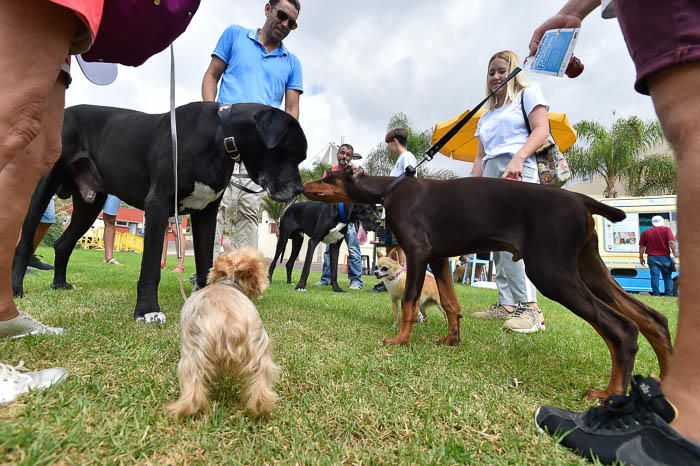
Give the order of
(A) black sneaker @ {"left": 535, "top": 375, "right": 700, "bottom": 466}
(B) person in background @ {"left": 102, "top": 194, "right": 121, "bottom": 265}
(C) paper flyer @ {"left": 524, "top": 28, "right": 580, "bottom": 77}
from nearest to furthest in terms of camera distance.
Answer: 1. (A) black sneaker @ {"left": 535, "top": 375, "right": 700, "bottom": 466}
2. (C) paper flyer @ {"left": 524, "top": 28, "right": 580, "bottom": 77}
3. (B) person in background @ {"left": 102, "top": 194, "right": 121, "bottom": 265}

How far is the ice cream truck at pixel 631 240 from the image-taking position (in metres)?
15.0

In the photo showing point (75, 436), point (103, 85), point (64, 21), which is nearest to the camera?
point (75, 436)

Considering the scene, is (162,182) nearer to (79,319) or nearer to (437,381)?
(79,319)

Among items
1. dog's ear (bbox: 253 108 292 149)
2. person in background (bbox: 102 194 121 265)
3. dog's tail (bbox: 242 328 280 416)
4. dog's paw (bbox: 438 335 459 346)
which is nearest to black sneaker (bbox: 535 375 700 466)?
dog's tail (bbox: 242 328 280 416)

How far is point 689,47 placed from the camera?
124 centimetres

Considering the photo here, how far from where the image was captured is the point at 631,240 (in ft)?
51.1

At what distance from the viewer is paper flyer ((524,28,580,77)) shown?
2.41 metres

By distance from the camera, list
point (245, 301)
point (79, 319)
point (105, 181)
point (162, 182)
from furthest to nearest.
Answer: point (105, 181)
point (162, 182)
point (79, 319)
point (245, 301)

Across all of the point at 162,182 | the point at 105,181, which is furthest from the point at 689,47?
the point at 105,181

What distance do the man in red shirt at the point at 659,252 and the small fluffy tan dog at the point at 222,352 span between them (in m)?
16.0

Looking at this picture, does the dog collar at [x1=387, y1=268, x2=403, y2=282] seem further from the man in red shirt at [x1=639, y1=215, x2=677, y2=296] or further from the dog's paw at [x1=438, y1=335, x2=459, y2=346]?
the man in red shirt at [x1=639, y1=215, x2=677, y2=296]

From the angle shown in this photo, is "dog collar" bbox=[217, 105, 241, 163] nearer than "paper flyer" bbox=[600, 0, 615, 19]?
No

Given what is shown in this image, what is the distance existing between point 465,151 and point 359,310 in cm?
480

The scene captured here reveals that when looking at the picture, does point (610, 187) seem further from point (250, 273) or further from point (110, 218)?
point (250, 273)
